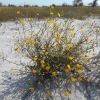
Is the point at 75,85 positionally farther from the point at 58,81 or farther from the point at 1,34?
the point at 1,34

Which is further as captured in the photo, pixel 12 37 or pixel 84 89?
pixel 12 37

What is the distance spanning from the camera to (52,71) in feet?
17.2

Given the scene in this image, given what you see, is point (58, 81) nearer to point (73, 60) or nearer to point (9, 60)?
point (73, 60)

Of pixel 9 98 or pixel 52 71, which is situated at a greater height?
pixel 52 71

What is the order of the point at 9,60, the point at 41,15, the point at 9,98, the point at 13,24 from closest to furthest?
the point at 9,98 < the point at 9,60 < the point at 13,24 < the point at 41,15

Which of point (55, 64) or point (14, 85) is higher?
point (55, 64)

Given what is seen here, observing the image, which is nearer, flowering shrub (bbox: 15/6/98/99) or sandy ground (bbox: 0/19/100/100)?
sandy ground (bbox: 0/19/100/100)

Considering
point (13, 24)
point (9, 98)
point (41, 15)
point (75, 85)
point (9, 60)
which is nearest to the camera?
point (9, 98)

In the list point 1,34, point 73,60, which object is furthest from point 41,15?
point 73,60

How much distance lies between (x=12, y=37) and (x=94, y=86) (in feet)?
11.2

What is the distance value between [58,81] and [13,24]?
5.22 metres

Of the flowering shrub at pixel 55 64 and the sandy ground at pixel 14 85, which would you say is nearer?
the sandy ground at pixel 14 85

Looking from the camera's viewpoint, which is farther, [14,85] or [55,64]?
[14,85]

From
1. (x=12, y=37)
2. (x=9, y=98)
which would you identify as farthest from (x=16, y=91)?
(x=12, y=37)
